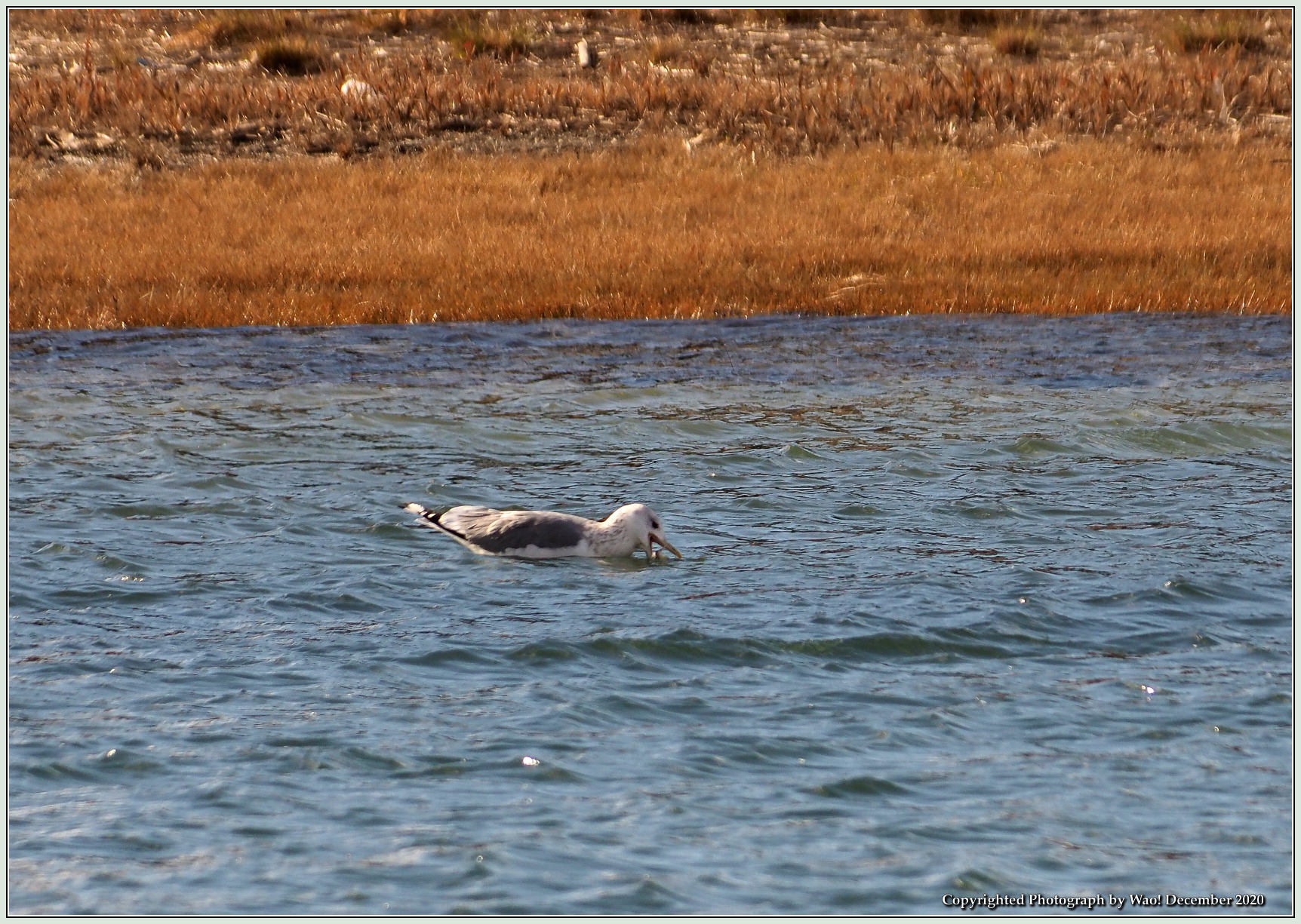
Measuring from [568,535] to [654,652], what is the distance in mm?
2338

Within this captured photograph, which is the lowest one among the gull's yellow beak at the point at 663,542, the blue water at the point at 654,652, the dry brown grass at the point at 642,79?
the blue water at the point at 654,652

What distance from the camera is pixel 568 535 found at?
11.4 meters

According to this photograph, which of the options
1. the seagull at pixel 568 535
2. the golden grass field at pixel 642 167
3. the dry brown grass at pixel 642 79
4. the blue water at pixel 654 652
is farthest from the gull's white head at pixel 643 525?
the dry brown grass at pixel 642 79

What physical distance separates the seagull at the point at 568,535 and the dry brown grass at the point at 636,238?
1027cm

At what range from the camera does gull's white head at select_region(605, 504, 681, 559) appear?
36.9 feet

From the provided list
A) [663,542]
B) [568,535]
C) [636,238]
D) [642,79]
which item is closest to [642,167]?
[636,238]

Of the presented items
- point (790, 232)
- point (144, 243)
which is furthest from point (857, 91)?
point (144, 243)

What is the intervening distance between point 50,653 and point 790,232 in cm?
1558

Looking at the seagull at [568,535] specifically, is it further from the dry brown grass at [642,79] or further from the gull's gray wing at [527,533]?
the dry brown grass at [642,79]

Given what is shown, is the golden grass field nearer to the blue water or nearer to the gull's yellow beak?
the blue water

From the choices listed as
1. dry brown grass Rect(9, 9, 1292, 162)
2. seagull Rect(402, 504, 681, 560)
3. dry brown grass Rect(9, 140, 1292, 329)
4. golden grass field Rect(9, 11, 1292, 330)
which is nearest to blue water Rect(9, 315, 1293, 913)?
seagull Rect(402, 504, 681, 560)

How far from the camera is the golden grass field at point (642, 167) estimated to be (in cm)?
2186

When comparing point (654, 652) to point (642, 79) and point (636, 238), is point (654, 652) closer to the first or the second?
point (636, 238)

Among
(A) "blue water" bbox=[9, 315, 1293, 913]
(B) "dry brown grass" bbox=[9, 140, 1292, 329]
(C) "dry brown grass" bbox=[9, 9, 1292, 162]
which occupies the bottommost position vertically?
(A) "blue water" bbox=[9, 315, 1293, 913]
